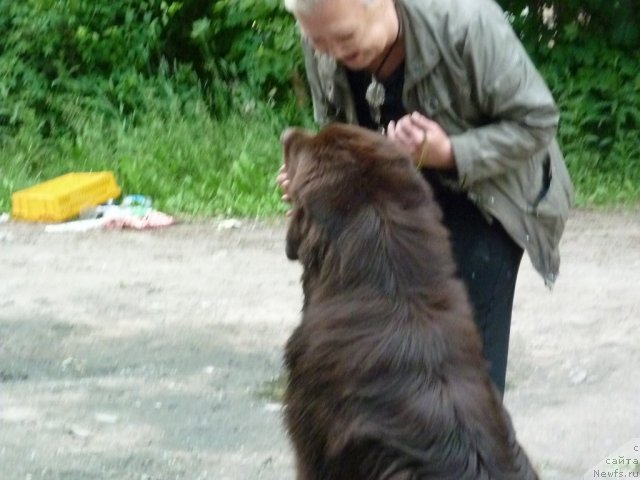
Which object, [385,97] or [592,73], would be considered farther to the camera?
[592,73]

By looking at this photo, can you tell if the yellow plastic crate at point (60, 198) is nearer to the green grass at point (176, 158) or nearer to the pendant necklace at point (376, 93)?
the green grass at point (176, 158)

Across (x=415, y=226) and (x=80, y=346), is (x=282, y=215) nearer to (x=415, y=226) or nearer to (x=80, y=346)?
(x=80, y=346)

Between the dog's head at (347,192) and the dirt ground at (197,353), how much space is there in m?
1.85

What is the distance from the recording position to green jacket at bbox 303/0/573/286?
132 inches

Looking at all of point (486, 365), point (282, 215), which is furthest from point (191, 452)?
point (282, 215)

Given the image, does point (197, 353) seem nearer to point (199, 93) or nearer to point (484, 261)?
point (484, 261)

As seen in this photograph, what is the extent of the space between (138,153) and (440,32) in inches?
299

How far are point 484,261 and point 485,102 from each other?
52cm

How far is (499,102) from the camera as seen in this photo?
3.39 metres

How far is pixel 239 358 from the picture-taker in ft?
19.9

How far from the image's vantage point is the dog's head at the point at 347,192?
3.02 meters

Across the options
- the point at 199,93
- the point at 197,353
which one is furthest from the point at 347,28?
the point at 199,93

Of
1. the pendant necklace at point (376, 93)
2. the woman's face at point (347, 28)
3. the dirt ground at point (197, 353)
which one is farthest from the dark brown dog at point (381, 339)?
the dirt ground at point (197, 353)

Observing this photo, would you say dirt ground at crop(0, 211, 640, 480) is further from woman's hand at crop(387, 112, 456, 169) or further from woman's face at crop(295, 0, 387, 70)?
woman's face at crop(295, 0, 387, 70)
